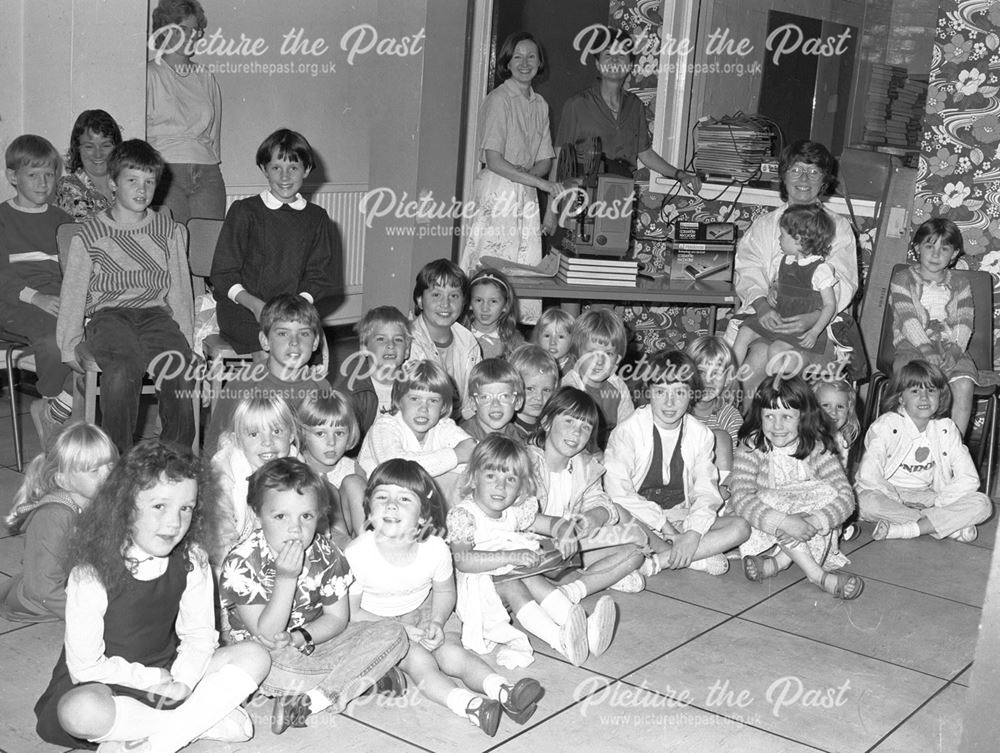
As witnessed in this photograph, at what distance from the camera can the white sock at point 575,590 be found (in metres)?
3.47

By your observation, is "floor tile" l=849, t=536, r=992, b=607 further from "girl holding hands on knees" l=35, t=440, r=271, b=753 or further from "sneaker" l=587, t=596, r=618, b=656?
"girl holding hands on knees" l=35, t=440, r=271, b=753

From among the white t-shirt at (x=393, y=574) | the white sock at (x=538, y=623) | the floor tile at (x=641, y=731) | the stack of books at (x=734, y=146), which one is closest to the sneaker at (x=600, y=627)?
the white sock at (x=538, y=623)

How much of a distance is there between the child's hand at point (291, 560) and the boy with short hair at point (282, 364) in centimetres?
105

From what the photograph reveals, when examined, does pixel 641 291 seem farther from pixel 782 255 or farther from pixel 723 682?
pixel 723 682

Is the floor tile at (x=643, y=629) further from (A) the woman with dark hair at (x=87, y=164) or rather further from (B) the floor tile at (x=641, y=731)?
(A) the woman with dark hair at (x=87, y=164)

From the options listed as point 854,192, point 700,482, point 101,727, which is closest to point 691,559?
point 700,482

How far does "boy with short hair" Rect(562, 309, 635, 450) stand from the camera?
4.33m

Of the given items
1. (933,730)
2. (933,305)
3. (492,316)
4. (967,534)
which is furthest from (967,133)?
(933,730)

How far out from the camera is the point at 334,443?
3596 millimetres

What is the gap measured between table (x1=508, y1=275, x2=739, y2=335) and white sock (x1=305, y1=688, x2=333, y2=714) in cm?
256

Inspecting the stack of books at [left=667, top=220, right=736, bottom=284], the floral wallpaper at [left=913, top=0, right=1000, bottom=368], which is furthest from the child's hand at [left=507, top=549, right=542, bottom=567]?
the floral wallpaper at [left=913, top=0, right=1000, bottom=368]

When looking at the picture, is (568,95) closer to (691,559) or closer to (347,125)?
(347,125)

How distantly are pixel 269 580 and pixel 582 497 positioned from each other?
1.20 metres

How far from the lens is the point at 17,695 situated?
9.12ft
